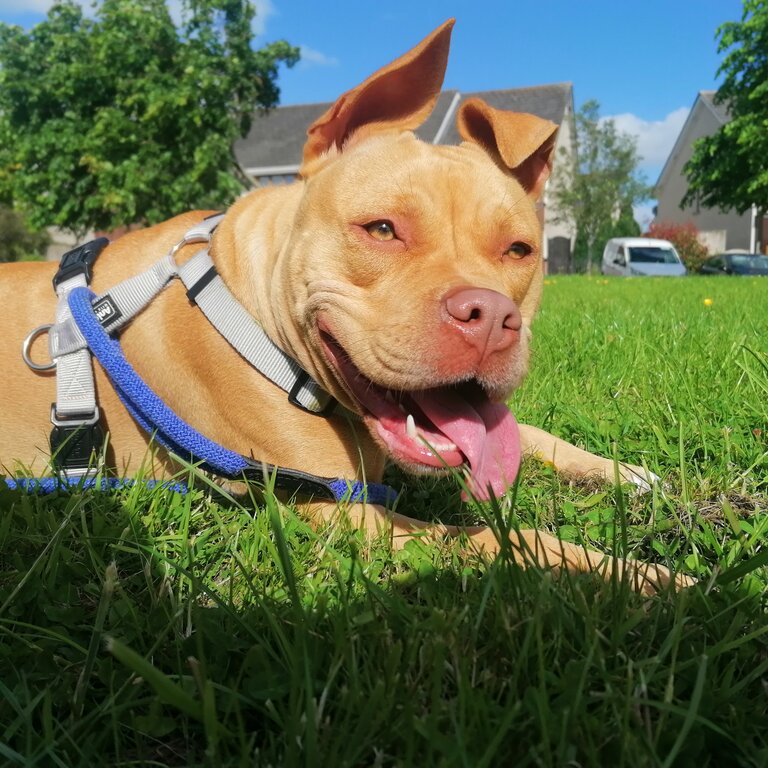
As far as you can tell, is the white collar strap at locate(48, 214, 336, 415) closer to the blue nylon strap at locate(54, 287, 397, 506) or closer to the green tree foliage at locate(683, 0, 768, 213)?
the blue nylon strap at locate(54, 287, 397, 506)

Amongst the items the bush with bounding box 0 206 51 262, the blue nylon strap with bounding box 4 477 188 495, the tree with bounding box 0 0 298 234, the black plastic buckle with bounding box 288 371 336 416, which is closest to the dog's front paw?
the black plastic buckle with bounding box 288 371 336 416

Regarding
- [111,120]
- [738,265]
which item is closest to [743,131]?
[738,265]

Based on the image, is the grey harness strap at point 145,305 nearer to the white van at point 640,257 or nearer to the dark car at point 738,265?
the white van at point 640,257

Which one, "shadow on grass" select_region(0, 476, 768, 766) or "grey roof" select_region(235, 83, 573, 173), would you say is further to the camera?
"grey roof" select_region(235, 83, 573, 173)

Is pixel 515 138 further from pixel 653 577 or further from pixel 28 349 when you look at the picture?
pixel 28 349

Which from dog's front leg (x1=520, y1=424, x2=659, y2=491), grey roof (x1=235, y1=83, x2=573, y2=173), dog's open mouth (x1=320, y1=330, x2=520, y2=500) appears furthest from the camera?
grey roof (x1=235, y1=83, x2=573, y2=173)

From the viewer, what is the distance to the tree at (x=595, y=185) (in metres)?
38.3

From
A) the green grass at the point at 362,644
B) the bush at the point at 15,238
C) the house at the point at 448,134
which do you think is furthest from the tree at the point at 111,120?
the green grass at the point at 362,644

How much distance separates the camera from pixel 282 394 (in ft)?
8.04

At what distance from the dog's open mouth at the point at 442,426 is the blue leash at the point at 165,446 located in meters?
0.24

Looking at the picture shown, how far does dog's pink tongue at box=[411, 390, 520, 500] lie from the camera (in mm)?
2209

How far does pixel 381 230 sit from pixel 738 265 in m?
29.9

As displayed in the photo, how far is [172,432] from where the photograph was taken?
8.04 ft

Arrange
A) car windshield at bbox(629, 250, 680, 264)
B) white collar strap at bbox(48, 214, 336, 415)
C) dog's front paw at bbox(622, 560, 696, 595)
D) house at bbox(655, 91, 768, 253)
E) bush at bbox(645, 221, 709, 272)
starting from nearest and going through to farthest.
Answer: dog's front paw at bbox(622, 560, 696, 595)
white collar strap at bbox(48, 214, 336, 415)
car windshield at bbox(629, 250, 680, 264)
bush at bbox(645, 221, 709, 272)
house at bbox(655, 91, 768, 253)
